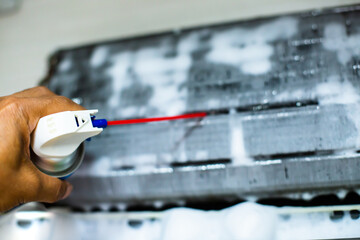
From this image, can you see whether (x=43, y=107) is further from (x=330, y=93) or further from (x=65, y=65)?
(x=330, y=93)

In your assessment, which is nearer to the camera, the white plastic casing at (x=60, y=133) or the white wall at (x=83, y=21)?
the white plastic casing at (x=60, y=133)

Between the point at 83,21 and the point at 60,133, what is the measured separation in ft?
1.94

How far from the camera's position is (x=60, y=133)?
0.56 meters

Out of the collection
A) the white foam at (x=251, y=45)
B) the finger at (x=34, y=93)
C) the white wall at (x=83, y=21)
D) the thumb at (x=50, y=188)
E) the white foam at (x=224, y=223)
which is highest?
the white wall at (x=83, y=21)

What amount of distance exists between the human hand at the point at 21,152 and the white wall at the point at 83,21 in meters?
0.43

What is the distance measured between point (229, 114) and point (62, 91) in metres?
0.40

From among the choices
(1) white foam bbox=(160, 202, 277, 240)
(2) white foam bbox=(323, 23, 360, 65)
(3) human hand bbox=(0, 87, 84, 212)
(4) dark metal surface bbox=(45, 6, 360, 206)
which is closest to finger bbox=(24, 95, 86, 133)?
(3) human hand bbox=(0, 87, 84, 212)

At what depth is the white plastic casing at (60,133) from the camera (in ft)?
1.86

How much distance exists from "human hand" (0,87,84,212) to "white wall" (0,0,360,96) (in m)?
0.43

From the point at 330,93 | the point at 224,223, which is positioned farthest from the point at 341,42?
the point at 224,223

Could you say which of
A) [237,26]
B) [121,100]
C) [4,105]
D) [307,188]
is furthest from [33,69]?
[307,188]

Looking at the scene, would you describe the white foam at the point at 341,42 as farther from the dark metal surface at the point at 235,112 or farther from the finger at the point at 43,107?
the finger at the point at 43,107

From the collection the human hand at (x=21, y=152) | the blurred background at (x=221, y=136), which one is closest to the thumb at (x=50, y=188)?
the human hand at (x=21, y=152)

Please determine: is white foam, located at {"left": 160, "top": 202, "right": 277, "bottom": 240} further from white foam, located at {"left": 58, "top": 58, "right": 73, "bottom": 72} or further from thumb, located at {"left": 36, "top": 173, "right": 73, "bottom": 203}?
white foam, located at {"left": 58, "top": 58, "right": 73, "bottom": 72}
